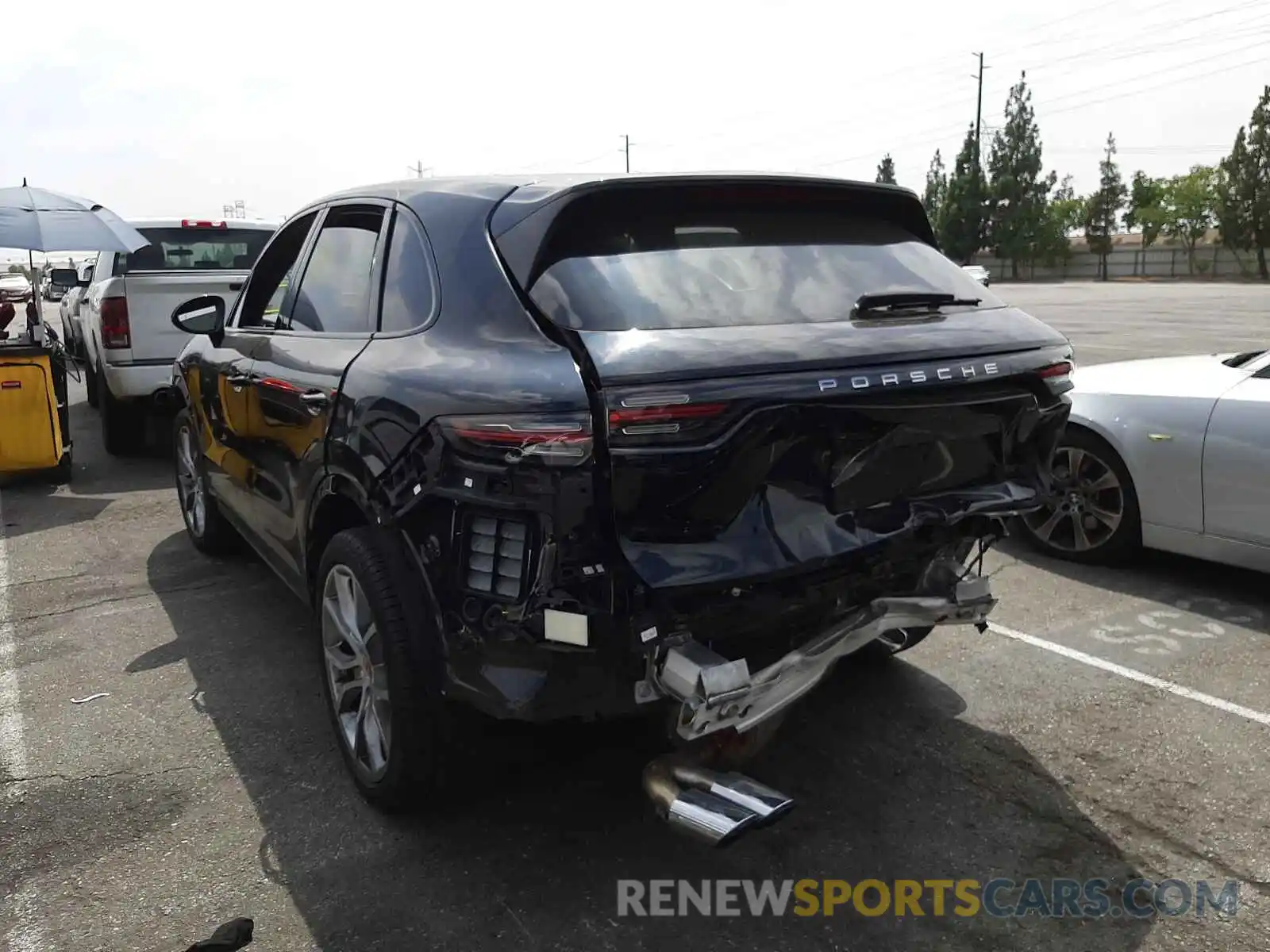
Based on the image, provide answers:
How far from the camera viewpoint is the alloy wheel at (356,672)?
3.00m

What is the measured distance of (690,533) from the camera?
2.52m

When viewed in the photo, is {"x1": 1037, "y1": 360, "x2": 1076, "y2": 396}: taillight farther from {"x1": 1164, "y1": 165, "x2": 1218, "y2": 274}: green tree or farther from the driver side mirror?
{"x1": 1164, "y1": 165, "x2": 1218, "y2": 274}: green tree

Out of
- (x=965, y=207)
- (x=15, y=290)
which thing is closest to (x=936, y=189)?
(x=965, y=207)

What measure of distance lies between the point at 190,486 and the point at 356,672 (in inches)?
126

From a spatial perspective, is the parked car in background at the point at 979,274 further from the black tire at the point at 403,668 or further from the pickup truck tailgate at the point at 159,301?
the pickup truck tailgate at the point at 159,301

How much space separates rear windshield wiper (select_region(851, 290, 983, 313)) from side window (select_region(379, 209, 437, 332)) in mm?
1211

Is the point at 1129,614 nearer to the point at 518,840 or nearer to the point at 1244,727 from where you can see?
the point at 1244,727

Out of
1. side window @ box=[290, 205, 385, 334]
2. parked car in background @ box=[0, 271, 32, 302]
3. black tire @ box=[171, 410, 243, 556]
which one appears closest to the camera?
side window @ box=[290, 205, 385, 334]

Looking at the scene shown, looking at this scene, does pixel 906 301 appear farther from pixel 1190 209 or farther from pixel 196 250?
pixel 1190 209

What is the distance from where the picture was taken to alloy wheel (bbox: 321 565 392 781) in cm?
300

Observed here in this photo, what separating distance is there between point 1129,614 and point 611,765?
270cm

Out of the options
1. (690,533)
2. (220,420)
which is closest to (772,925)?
(690,533)

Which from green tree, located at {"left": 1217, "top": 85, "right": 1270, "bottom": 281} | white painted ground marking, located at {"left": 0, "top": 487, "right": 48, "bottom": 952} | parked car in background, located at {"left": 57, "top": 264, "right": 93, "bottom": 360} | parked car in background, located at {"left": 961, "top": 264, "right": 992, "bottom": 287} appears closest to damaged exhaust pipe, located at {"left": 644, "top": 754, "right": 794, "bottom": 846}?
white painted ground marking, located at {"left": 0, "top": 487, "right": 48, "bottom": 952}

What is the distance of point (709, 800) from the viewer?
253 centimetres
